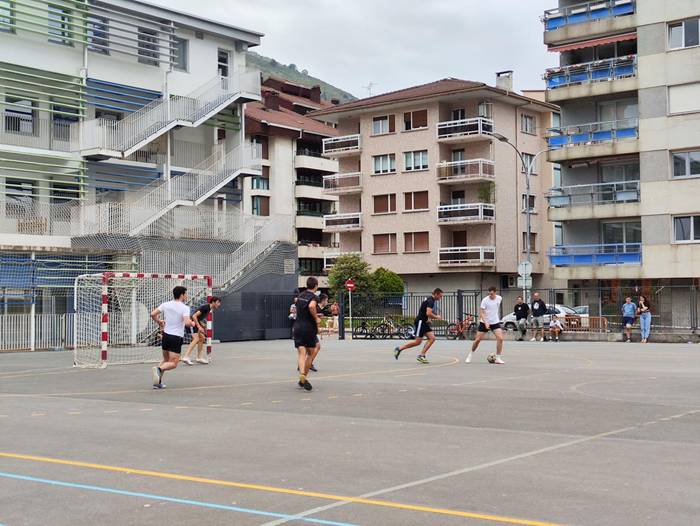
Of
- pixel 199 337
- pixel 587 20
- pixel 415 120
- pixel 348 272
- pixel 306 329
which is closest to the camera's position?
pixel 306 329

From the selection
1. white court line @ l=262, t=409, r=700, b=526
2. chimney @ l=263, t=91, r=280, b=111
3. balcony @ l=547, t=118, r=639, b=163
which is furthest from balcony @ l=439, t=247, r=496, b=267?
white court line @ l=262, t=409, r=700, b=526

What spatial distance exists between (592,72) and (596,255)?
931 cm

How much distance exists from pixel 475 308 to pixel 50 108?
20.2 meters

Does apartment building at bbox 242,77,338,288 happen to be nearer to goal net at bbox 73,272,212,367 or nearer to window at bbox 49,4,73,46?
window at bbox 49,4,73,46

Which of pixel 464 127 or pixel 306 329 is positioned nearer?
pixel 306 329

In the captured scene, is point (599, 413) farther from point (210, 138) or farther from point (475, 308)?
point (210, 138)

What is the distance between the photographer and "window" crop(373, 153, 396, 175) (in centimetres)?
6919

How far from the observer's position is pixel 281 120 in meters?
79.4

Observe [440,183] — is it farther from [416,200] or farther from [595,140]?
[595,140]

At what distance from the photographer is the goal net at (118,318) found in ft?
85.4

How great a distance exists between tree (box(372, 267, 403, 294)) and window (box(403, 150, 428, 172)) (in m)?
8.32

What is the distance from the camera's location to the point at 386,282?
205 feet

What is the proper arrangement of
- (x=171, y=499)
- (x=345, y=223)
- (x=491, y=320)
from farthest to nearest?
(x=345, y=223) < (x=491, y=320) < (x=171, y=499)

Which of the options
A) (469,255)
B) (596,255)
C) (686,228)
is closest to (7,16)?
(596,255)
